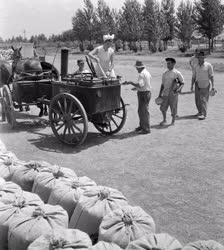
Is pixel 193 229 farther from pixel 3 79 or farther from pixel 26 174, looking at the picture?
pixel 3 79

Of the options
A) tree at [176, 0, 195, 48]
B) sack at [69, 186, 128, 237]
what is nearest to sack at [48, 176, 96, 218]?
sack at [69, 186, 128, 237]

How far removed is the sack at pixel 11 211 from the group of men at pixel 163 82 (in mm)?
4560

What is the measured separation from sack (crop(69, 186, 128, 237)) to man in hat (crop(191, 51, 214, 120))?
22.0ft

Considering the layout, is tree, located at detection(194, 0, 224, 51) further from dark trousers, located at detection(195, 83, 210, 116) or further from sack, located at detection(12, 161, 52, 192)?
sack, located at detection(12, 161, 52, 192)

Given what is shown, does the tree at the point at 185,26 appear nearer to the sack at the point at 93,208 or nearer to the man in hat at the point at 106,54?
the man in hat at the point at 106,54

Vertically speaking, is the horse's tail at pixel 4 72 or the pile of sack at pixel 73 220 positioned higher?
the horse's tail at pixel 4 72

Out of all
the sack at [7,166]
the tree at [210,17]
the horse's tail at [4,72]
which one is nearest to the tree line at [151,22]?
the tree at [210,17]

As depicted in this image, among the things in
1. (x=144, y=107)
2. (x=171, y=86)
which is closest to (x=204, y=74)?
(x=171, y=86)

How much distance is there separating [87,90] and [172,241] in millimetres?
4666

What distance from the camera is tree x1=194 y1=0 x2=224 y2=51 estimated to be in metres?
37.2

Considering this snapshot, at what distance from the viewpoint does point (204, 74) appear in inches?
400

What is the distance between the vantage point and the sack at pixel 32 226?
3156 millimetres

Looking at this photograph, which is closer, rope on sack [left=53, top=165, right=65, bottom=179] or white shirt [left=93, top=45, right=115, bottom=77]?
Answer: rope on sack [left=53, top=165, right=65, bottom=179]

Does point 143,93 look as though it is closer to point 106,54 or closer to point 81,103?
point 106,54
